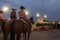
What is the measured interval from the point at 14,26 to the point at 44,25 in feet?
73.3

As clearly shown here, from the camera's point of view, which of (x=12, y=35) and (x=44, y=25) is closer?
(x=12, y=35)

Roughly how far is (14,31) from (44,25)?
22.3 m

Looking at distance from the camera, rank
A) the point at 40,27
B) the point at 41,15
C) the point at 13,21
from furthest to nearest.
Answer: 1. the point at 41,15
2. the point at 40,27
3. the point at 13,21

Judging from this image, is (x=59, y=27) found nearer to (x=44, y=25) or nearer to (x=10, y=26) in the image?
(x=44, y=25)

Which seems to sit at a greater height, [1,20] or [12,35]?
[1,20]

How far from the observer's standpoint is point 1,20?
14086 millimetres

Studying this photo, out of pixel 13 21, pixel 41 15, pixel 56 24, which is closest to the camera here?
pixel 13 21

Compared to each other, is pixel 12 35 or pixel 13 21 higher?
pixel 13 21

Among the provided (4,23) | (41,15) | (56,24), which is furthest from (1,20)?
(41,15)

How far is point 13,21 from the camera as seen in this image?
13.3 meters

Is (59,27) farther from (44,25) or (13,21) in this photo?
(13,21)

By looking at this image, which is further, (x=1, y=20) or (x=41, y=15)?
(x=41, y=15)

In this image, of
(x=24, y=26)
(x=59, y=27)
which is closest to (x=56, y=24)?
(x=59, y=27)

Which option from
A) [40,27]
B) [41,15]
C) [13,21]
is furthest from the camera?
[41,15]
